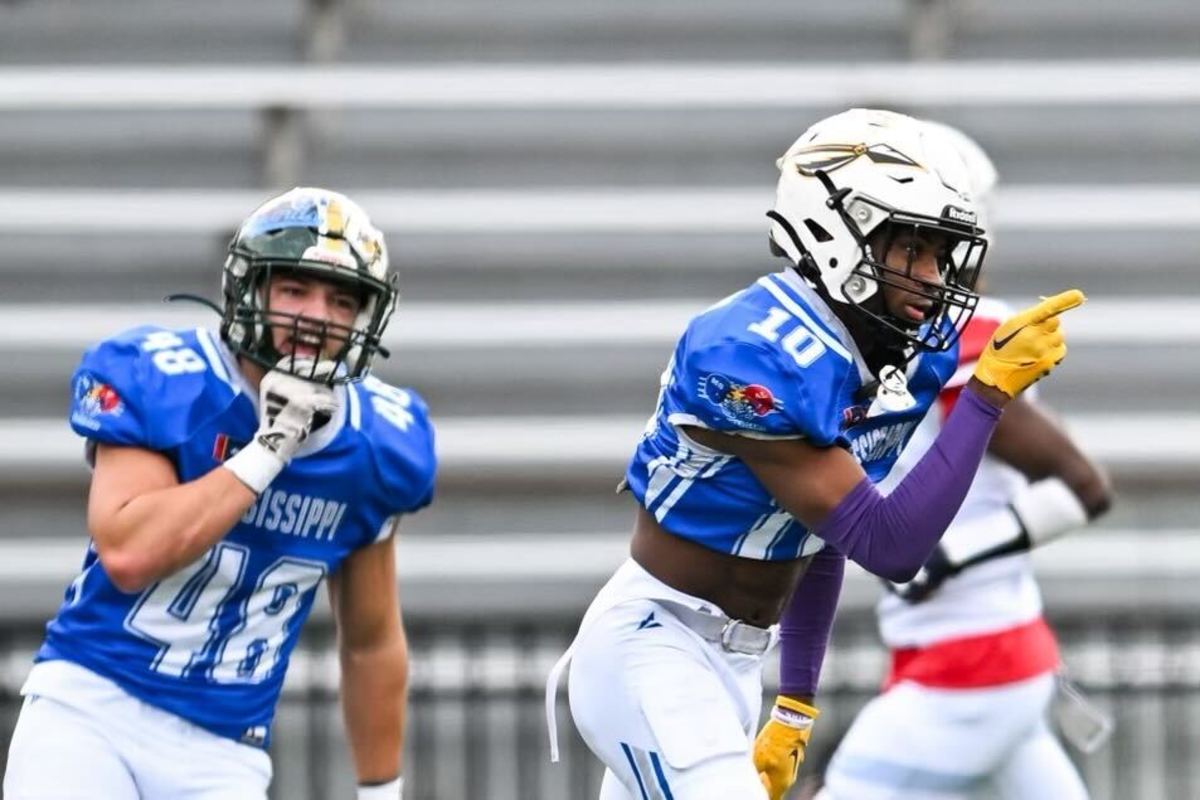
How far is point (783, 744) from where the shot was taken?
4.29 meters

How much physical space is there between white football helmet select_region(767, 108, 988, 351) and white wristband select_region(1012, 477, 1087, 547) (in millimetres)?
1392

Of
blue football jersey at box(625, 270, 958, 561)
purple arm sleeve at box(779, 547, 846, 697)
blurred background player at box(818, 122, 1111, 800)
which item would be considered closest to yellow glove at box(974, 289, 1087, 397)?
blue football jersey at box(625, 270, 958, 561)

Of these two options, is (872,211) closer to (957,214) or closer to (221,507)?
(957,214)

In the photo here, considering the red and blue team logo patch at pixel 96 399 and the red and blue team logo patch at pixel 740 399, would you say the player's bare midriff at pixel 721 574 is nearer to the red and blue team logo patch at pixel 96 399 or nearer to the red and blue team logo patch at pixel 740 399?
the red and blue team logo patch at pixel 740 399

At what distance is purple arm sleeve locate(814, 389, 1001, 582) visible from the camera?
3615mm

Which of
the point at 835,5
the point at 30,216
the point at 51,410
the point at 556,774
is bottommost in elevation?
the point at 556,774

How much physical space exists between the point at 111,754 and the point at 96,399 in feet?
1.91

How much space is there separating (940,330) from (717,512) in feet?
1.55

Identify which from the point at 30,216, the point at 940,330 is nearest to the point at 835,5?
the point at 30,216

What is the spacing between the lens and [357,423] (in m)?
4.04

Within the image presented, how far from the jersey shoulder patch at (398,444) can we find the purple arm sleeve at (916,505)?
0.76m

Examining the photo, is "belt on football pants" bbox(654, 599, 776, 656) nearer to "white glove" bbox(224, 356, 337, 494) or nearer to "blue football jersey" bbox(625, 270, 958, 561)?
"blue football jersey" bbox(625, 270, 958, 561)

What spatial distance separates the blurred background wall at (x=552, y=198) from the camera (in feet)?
28.3

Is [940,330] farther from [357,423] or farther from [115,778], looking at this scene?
[115,778]
